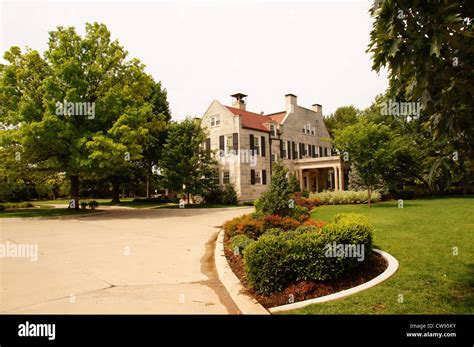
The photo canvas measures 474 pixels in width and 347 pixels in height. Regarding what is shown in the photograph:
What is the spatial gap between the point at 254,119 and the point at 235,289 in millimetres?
33044

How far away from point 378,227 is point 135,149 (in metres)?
16.0

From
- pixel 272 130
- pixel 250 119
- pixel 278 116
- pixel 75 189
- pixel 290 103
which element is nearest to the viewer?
pixel 75 189

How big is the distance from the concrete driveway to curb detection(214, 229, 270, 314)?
0.39 feet

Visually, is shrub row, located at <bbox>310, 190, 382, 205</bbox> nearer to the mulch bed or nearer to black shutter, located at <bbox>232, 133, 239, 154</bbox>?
black shutter, located at <bbox>232, 133, 239, 154</bbox>

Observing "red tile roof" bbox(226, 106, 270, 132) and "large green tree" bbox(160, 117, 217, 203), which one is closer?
"large green tree" bbox(160, 117, 217, 203)

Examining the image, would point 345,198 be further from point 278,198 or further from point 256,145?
point 278,198

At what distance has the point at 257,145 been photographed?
115 ft

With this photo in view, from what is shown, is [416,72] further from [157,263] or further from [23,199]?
[23,199]

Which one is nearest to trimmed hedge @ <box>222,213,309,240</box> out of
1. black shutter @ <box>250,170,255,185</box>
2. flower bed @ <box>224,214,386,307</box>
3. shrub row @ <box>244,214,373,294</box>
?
flower bed @ <box>224,214,386,307</box>

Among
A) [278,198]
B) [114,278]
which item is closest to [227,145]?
[278,198]

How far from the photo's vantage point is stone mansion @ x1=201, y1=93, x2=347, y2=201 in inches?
1315

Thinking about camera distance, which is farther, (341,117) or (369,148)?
(341,117)

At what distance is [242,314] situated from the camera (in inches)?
178
